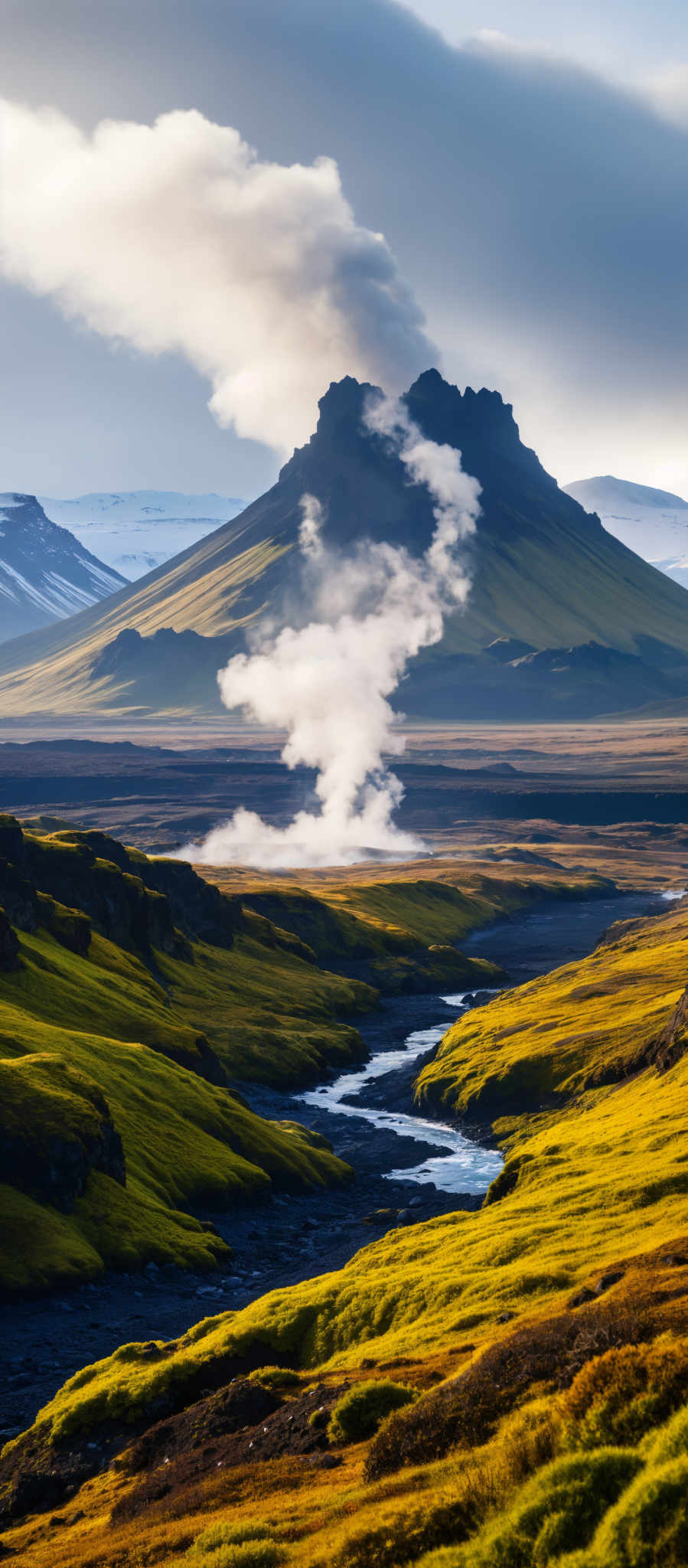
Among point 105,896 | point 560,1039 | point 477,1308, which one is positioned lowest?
point 560,1039

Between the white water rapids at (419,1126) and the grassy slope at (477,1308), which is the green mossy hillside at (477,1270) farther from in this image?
the white water rapids at (419,1126)

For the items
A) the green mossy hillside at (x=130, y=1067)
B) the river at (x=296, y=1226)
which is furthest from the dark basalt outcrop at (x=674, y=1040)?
the green mossy hillside at (x=130, y=1067)

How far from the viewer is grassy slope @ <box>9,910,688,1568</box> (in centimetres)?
2173

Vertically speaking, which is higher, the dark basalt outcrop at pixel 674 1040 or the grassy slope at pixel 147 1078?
the dark basalt outcrop at pixel 674 1040

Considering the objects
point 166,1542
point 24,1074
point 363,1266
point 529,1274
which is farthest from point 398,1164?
point 166,1542

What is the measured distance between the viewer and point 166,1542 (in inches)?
1142

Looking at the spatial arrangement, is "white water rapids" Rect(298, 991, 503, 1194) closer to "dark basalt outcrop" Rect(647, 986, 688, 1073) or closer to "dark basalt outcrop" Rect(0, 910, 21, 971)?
"dark basalt outcrop" Rect(647, 986, 688, 1073)

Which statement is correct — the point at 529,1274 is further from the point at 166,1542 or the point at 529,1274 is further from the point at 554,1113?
the point at 554,1113

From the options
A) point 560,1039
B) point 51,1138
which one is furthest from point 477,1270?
point 560,1039

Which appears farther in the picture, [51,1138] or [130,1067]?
[130,1067]

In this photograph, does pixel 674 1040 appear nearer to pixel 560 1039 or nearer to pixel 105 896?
pixel 560 1039

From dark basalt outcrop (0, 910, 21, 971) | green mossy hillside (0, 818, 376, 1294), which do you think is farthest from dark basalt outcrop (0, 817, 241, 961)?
dark basalt outcrop (0, 910, 21, 971)

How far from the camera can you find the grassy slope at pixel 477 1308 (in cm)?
2173

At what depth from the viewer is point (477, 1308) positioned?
4272cm
